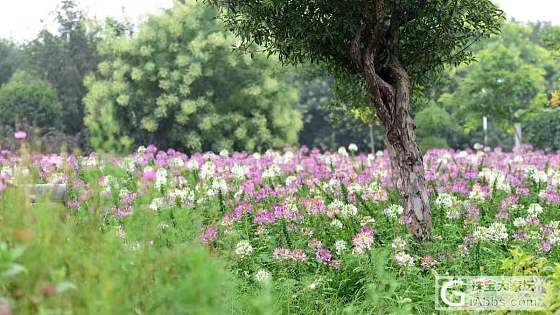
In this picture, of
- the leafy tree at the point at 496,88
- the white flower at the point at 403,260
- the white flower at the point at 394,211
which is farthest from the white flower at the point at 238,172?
the leafy tree at the point at 496,88

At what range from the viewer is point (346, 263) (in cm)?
610

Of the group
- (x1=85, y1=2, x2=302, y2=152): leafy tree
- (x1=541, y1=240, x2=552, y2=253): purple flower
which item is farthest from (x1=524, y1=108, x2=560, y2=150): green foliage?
(x1=541, y1=240, x2=552, y2=253): purple flower

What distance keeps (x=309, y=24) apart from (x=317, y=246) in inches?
85.7

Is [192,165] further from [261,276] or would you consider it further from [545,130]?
[545,130]

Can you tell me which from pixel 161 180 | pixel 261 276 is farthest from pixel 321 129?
pixel 261 276

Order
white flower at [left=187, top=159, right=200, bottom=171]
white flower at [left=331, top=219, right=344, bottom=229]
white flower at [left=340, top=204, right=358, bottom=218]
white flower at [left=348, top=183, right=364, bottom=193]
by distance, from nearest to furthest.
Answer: white flower at [left=331, top=219, right=344, bottom=229]
white flower at [left=340, top=204, right=358, bottom=218]
white flower at [left=348, top=183, right=364, bottom=193]
white flower at [left=187, top=159, right=200, bottom=171]

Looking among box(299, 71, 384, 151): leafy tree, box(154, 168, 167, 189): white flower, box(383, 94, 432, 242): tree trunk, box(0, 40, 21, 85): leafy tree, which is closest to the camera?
box(383, 94, 432, 242): tree trunk

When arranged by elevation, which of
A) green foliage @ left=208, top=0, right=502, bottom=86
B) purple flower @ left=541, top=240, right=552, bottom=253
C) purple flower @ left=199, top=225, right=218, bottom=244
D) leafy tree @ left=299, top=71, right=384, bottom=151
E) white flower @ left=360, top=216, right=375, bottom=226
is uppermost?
green foliage @ left=208, top=0, right=502, bottom=86

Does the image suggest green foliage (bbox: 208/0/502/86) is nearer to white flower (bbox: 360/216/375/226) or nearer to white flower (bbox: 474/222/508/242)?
white flower (bbox: 360/216/375/226)

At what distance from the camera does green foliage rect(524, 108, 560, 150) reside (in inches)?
873

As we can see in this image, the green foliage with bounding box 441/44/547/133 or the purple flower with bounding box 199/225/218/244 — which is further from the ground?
the green foliage with bounding box 441/44/547/133

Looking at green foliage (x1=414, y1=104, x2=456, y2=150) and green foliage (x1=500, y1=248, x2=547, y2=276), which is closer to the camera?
green foliage (x1=500, y1=248, x2=547, y2=276)

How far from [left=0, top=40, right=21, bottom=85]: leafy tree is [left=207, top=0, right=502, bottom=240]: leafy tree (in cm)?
3242

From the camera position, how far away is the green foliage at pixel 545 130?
72.7ft
